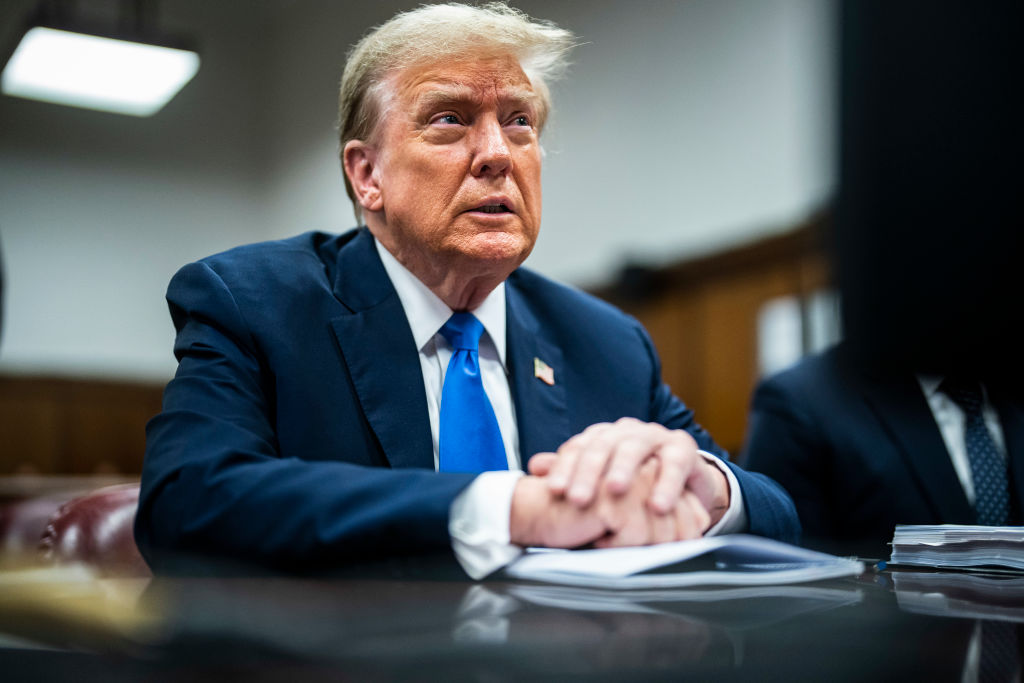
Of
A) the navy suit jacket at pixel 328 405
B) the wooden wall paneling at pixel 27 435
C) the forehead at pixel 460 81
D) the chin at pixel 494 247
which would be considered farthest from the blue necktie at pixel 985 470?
the wooden wall paneling at pixel 27 435

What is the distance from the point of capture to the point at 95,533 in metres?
1.28

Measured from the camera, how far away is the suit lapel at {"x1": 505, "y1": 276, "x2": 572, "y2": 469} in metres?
1.38

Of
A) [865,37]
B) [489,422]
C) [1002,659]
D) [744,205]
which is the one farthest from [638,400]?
[744,205]

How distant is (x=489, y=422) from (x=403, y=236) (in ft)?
1.02

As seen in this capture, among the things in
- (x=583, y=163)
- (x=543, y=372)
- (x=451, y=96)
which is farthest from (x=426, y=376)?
(x=583, y=163)

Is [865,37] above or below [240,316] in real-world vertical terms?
above

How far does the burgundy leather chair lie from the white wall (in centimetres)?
108

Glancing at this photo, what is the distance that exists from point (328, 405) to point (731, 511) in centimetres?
52

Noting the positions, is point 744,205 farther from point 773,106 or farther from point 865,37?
point 865,37

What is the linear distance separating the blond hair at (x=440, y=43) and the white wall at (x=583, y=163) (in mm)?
818

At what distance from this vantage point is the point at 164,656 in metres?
0.44

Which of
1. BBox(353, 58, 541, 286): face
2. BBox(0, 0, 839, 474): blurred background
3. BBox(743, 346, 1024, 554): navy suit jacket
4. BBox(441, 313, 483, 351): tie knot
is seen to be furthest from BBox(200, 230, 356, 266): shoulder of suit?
→ BBox(0, 0, 839, 474): blurred background

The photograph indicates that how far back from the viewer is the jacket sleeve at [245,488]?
84 cm

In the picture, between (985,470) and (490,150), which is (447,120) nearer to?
(490,150)
